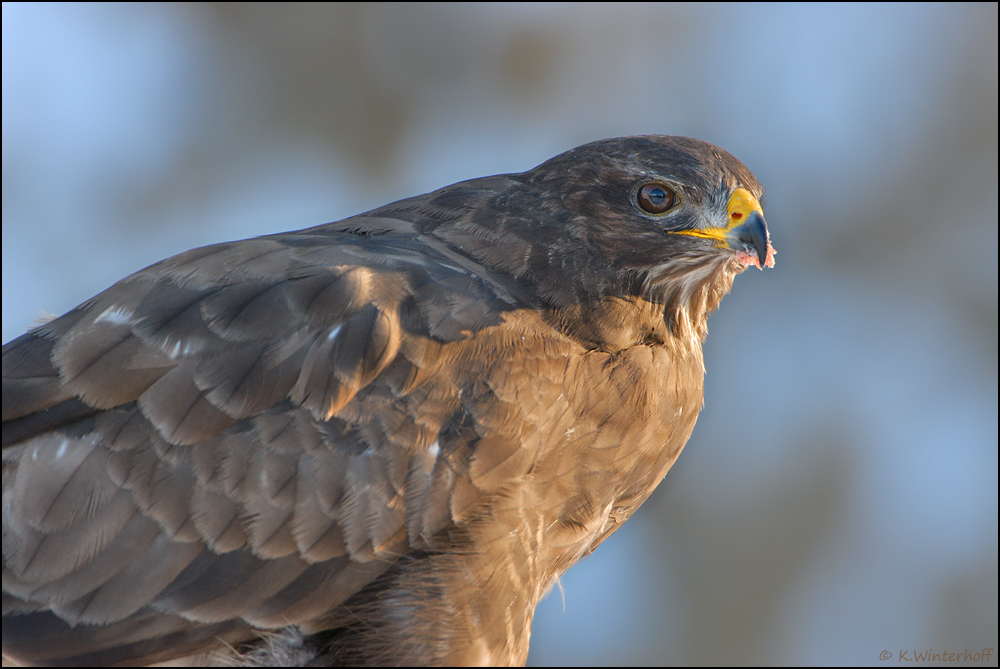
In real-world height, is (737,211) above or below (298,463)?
above

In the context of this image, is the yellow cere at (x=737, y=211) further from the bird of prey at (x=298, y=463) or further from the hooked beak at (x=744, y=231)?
the bird of prey at (x=298, y=463)

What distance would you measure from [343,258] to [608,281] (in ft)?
3.09

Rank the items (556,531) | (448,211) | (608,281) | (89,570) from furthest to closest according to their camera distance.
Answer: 1. (448,211)
2. (608,281)
3. (556,531)
4. (89,570)

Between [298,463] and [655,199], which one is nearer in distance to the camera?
[298,463]

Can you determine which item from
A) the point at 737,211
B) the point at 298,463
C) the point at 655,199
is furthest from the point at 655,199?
the point at 298,463

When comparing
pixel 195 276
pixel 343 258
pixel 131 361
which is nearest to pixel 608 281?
pixel 343 258

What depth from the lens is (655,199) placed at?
10.5 feet

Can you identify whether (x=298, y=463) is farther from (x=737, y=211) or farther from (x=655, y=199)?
(x=737, y=211)

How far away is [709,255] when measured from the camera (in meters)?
3.17

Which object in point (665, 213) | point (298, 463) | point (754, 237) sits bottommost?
point (298, 463)

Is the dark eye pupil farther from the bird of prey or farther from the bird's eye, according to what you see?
the bird of prey

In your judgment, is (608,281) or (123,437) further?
(608,281)

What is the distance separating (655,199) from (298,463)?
1.57 metres

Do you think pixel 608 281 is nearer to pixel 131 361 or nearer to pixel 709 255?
pixel 709 255
